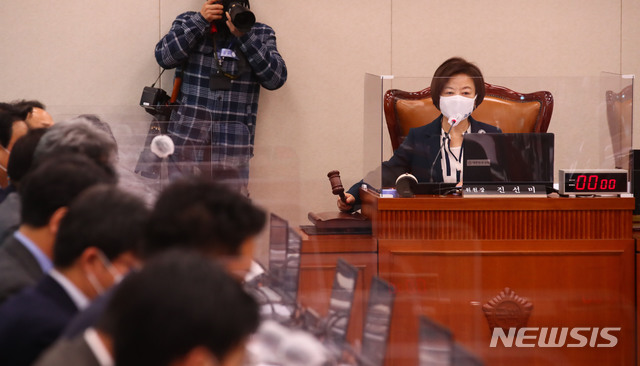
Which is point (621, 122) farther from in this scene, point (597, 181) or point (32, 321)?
point (32, 321)

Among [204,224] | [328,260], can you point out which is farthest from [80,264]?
[328,260]

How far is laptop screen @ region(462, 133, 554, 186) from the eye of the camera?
3014 millimetres

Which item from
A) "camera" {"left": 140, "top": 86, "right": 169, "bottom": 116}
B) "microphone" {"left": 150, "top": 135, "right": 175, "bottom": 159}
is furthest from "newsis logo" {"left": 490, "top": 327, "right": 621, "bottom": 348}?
"camera" {"left": 140, "top": 86, "right": 169, "bottom": 116}

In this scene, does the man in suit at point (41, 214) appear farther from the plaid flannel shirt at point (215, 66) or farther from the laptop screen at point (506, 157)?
the plaid flannel shirt at point (215, 66)

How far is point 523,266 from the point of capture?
303cm

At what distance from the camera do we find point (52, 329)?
1354 mm

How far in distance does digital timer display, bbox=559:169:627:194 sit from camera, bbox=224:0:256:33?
186cm

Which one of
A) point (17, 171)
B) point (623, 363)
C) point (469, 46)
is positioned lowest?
point (623, 363)

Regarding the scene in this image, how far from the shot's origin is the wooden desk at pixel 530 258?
3.01 m

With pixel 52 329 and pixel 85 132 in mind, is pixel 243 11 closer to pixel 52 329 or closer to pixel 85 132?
pixel 85 132

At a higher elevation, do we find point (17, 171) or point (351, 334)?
point (17, 171)

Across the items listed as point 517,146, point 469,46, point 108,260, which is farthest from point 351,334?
point 469,46

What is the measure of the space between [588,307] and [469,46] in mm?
2368

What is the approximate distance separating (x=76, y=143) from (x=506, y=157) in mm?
1573
